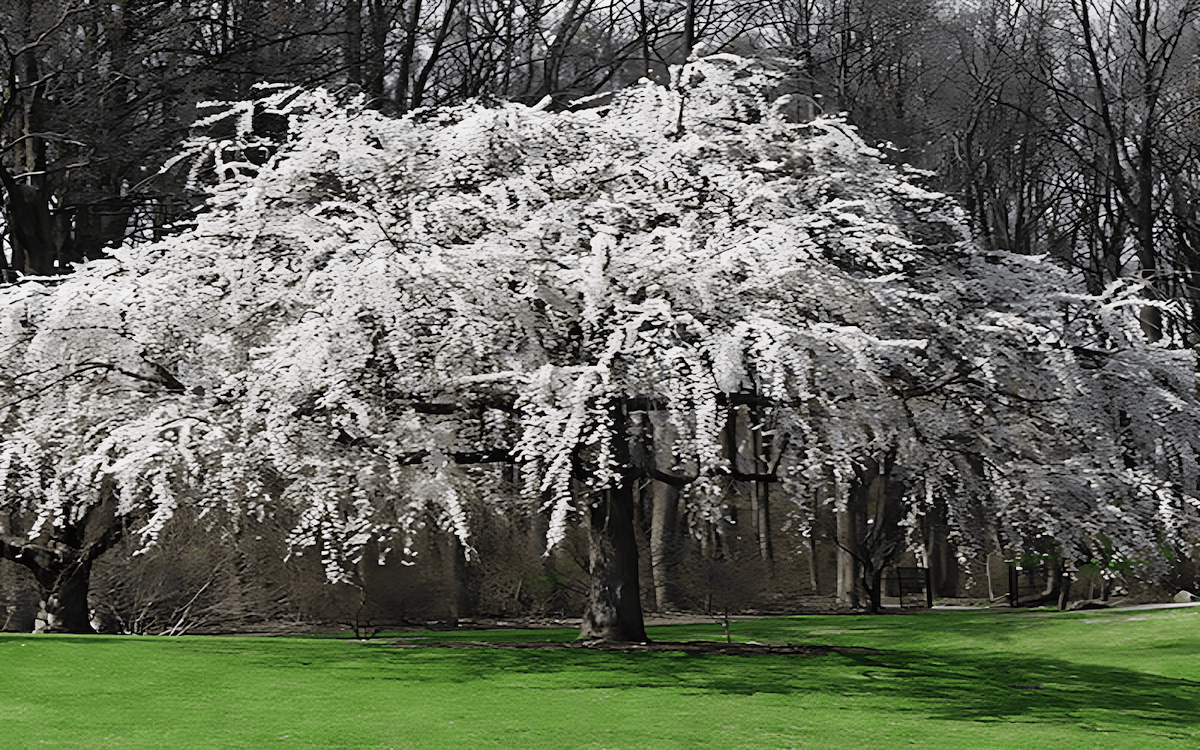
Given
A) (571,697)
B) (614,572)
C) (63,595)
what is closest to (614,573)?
(614,572)

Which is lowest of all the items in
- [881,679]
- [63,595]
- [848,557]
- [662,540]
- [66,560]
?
[881,679]

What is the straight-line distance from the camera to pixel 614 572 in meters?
14.0

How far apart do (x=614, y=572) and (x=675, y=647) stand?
1.09 metres

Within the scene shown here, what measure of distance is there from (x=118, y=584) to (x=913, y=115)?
17.9 metres

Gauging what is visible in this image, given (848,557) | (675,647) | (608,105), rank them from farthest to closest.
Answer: (848,557)
(608,105)
(675,647)

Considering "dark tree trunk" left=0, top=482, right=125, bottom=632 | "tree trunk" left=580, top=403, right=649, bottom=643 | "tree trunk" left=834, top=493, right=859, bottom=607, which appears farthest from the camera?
"tree trunk" left=834, top=493, right=859, bottom=607

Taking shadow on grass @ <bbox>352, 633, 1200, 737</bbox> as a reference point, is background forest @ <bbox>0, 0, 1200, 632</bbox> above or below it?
above

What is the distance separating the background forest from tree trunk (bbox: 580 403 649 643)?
70.8 inches

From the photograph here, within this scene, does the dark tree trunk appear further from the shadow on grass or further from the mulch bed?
the shadow on grass

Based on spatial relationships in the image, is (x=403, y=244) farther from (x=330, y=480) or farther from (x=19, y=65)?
(x=19, y=65)

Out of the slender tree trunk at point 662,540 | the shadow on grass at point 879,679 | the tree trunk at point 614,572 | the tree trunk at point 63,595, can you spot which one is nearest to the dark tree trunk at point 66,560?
the tree trunk at point 63,595

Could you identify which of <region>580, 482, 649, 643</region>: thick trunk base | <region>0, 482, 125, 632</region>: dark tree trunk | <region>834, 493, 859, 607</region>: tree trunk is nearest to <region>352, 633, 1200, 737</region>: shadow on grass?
<region>580, 482, 649, 643</region>: thick trunk base

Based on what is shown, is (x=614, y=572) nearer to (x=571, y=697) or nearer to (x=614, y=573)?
(x=614, y=573)

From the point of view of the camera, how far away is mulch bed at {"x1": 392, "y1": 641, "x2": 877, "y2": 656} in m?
13.7
